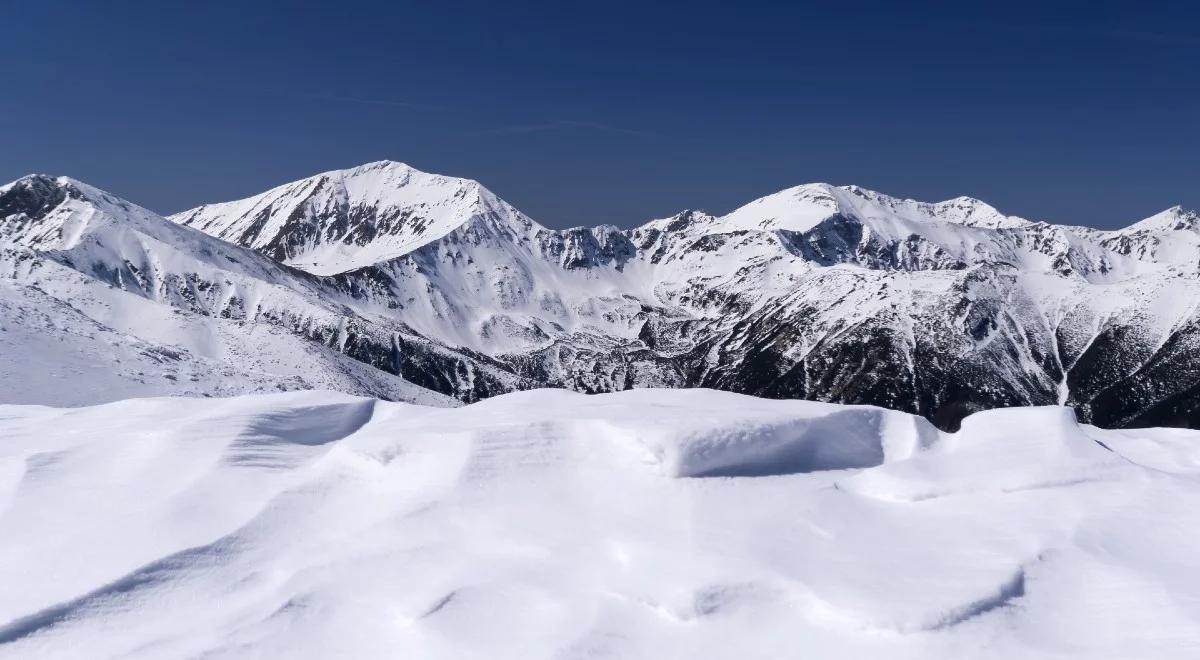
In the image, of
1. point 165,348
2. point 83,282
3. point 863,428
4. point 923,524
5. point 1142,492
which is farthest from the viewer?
point 83,282

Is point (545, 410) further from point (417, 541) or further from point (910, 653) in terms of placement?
point (910, 653)

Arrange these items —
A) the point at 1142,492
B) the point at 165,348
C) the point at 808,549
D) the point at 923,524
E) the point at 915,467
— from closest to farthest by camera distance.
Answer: the point at 808,549 < the point at 923,524 < the point at 1142,492 < the point at 915,467 < the point at 165,348

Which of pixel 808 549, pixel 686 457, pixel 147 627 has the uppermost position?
pixel 686 457

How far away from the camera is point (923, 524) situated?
643 inches

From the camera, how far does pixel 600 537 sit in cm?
1556

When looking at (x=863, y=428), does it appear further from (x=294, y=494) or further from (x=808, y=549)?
(x=294, y=494)

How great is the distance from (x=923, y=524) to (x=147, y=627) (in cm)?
1372

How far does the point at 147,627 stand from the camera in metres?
13.5

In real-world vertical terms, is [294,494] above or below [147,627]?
above

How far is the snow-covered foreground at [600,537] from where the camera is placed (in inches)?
504

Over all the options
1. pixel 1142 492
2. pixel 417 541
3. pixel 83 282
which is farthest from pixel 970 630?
pixel 83 282

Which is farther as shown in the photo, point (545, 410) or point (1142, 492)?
point (545, 410)

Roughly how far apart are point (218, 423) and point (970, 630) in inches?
697

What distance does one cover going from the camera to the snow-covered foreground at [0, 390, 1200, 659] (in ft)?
42.0
